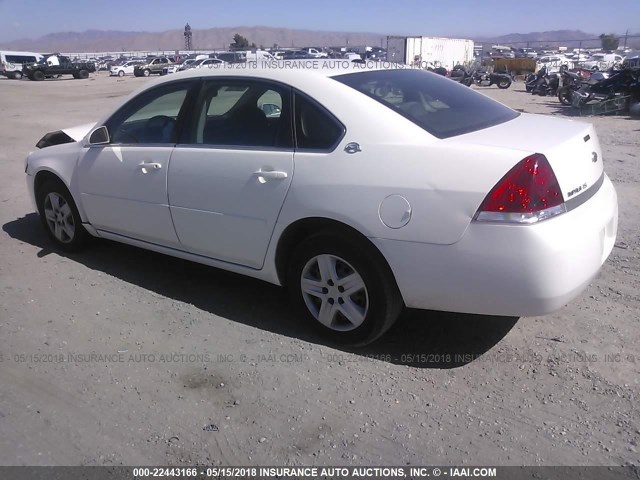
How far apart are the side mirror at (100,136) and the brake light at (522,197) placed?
2967 mm

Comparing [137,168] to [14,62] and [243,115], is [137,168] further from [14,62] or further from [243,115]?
[14,62]

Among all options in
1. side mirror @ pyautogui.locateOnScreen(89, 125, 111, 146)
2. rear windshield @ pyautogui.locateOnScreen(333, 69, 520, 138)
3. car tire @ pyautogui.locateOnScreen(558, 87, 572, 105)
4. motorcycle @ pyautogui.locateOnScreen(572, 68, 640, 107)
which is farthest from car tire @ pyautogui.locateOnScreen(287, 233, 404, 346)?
car tire @ pyautogui.locateOnScreen(558, 87, 572, 105)

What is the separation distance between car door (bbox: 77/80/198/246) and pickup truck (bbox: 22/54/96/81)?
144 feet

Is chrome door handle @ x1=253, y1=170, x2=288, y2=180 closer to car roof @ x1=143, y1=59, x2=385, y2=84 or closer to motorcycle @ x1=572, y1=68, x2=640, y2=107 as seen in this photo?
car roof @ x1=143, y1=59, x2=385, y2=84

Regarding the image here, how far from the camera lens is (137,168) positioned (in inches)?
164

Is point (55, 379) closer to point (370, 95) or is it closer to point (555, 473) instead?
point (370, 95)

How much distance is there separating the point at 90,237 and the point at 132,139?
1.23 metres

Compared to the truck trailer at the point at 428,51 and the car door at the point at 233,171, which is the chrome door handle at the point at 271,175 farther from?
the truck trailer at the point at 428,51

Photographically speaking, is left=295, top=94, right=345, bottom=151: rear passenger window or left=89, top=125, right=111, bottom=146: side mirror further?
left=89, top=125, right=111, bottom=146: side mirror

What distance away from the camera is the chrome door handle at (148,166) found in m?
4.04

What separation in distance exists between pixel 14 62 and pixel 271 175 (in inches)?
1984

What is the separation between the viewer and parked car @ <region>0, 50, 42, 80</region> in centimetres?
4456

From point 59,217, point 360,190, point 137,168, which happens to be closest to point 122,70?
point 59,217

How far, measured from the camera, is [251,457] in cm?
264
